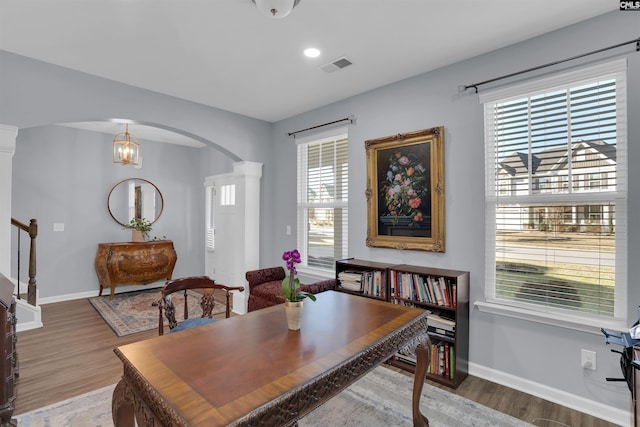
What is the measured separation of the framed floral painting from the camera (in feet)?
9.39

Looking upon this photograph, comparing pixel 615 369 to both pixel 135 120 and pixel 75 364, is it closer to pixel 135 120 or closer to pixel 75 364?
pixel 75 364

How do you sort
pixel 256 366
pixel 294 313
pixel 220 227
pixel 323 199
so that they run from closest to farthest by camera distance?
1. pixel 256 366
2. pixel 294 313
3. pixel 323 199
4. pixel 220 227

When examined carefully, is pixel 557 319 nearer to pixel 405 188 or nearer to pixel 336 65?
pixel 405 188

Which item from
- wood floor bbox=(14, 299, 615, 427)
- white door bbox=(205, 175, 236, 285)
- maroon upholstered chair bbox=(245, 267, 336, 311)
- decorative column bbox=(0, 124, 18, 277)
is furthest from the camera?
white door bbox=(205, 175, 236, 285)

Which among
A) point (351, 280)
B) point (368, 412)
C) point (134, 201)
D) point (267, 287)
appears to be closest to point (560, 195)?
point (351, 280)

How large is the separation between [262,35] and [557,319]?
2.98m

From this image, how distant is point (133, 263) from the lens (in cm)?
514

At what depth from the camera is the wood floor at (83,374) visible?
2.16 metres

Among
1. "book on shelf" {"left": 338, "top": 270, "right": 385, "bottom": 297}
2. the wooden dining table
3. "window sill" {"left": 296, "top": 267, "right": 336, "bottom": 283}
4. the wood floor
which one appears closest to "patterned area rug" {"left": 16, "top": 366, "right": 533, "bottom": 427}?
the wood floor

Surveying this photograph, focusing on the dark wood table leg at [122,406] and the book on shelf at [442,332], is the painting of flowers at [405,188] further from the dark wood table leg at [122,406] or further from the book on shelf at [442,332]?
the dark wood table leg at [122,406]

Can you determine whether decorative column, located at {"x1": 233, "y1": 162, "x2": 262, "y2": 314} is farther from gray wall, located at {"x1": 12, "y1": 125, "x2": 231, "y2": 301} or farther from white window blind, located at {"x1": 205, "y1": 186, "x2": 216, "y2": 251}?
white window blind, located at {"x1": 205, "y1": 186, "x2": 216, "y2": 251}

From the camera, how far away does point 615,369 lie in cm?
205

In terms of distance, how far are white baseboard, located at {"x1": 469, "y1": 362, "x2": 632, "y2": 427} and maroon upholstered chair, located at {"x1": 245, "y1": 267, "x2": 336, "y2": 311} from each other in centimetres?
147

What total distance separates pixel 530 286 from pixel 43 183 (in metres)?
6.42
